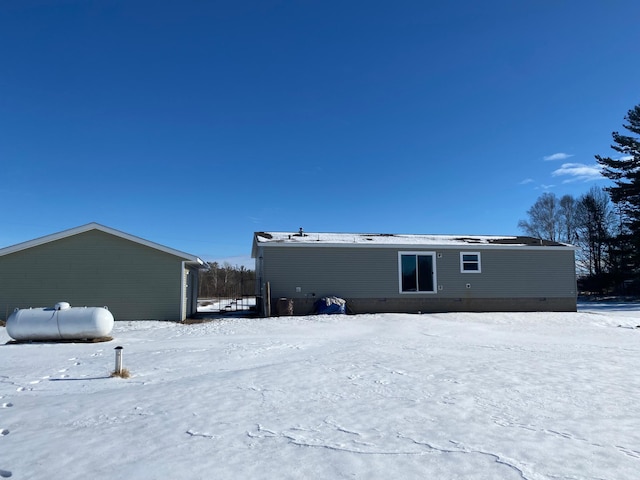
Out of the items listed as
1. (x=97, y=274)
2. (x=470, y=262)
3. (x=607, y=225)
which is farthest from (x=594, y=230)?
(x=97, y=274)

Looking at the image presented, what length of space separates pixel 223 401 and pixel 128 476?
7.29 ft

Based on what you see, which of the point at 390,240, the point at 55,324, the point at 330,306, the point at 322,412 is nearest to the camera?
the point at 322,412

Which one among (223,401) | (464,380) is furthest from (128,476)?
(464,380)

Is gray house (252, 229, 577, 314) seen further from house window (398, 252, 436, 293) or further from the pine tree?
the pine tree

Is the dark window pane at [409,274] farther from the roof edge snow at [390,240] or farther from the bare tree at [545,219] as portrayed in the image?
the bare tree at [545,219]

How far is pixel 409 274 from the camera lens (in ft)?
62.8

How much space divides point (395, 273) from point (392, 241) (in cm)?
144

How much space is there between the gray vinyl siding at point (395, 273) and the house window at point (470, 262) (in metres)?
0.15

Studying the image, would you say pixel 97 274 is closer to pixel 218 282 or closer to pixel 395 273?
pixel 395 273

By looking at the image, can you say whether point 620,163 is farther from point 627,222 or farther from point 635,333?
point 635,333

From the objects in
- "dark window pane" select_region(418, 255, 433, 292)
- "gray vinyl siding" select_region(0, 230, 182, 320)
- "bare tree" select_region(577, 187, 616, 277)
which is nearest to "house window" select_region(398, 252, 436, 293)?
"dark window pane" select_region(418, 255, 433, 292)

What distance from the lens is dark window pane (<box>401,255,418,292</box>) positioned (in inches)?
750

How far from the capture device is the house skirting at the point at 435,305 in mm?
18058

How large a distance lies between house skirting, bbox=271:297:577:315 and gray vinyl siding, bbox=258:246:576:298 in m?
0.19
